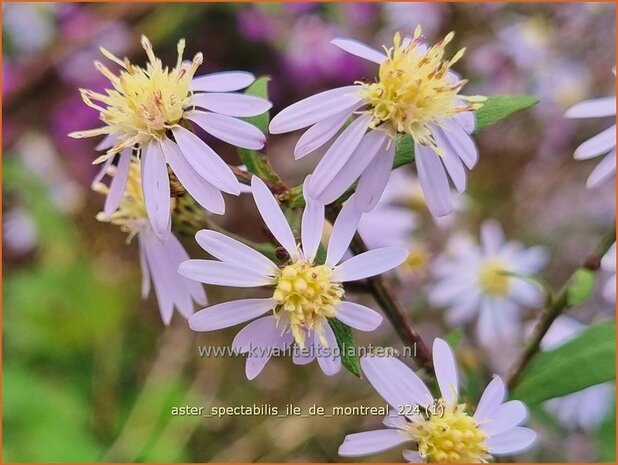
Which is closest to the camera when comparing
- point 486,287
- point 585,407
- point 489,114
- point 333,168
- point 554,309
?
point 333,168

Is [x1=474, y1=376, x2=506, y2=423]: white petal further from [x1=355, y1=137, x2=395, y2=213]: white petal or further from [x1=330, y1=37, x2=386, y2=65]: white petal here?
[x1=330, y1=37, x2=386, y2=65]: white petal

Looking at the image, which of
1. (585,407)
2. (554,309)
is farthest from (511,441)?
(585,407)

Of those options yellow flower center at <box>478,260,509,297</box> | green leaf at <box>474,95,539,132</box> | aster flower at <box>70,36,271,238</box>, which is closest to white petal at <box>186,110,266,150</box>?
aster flower at <box>70,36,271,238</box>

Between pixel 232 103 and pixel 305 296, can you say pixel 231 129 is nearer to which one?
pixel 232 103

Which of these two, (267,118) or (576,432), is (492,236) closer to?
(576,432)

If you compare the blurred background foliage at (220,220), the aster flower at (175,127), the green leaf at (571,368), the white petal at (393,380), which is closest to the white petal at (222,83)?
the aster flower at (175,127)

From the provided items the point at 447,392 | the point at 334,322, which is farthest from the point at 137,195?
the point at 447,392
